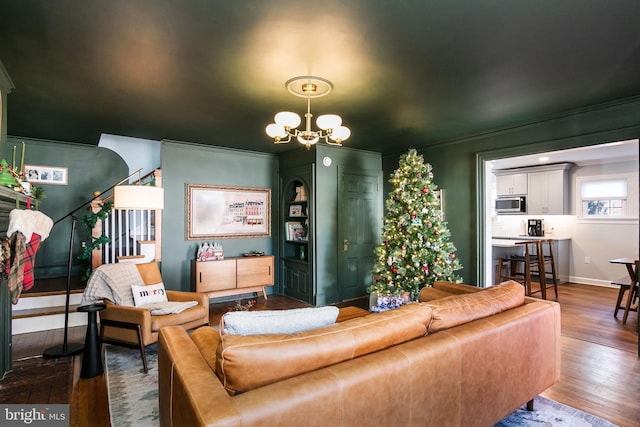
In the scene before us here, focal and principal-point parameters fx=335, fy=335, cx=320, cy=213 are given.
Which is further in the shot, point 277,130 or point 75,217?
point 75,217

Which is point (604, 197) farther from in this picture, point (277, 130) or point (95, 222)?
point (95, 222)

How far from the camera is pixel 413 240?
4.41m

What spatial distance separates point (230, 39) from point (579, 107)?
3599 millimetres

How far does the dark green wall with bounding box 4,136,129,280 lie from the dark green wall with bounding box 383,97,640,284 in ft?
16.4

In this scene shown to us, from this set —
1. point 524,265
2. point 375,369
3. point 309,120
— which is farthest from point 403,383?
point 524,265

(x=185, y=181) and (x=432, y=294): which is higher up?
(x=185, y=181)

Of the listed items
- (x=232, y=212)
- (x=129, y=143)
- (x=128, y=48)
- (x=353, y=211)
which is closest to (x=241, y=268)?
(x=232, y=212)

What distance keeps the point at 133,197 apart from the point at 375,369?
321cm

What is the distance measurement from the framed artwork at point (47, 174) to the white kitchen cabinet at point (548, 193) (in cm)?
888

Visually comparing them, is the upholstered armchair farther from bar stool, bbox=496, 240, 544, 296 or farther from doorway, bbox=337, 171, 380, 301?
bar stool, bbox=496, 240, 544, 296

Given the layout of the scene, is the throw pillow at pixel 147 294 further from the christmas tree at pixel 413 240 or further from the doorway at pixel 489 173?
the doorway at pixel 489 173

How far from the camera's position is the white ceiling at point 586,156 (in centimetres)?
532

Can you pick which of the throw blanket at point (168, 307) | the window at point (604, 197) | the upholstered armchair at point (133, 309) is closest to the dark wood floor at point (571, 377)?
the upholstered armchair at point (133, 309)

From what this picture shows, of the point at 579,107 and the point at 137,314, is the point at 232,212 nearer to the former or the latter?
the point at 137,314
